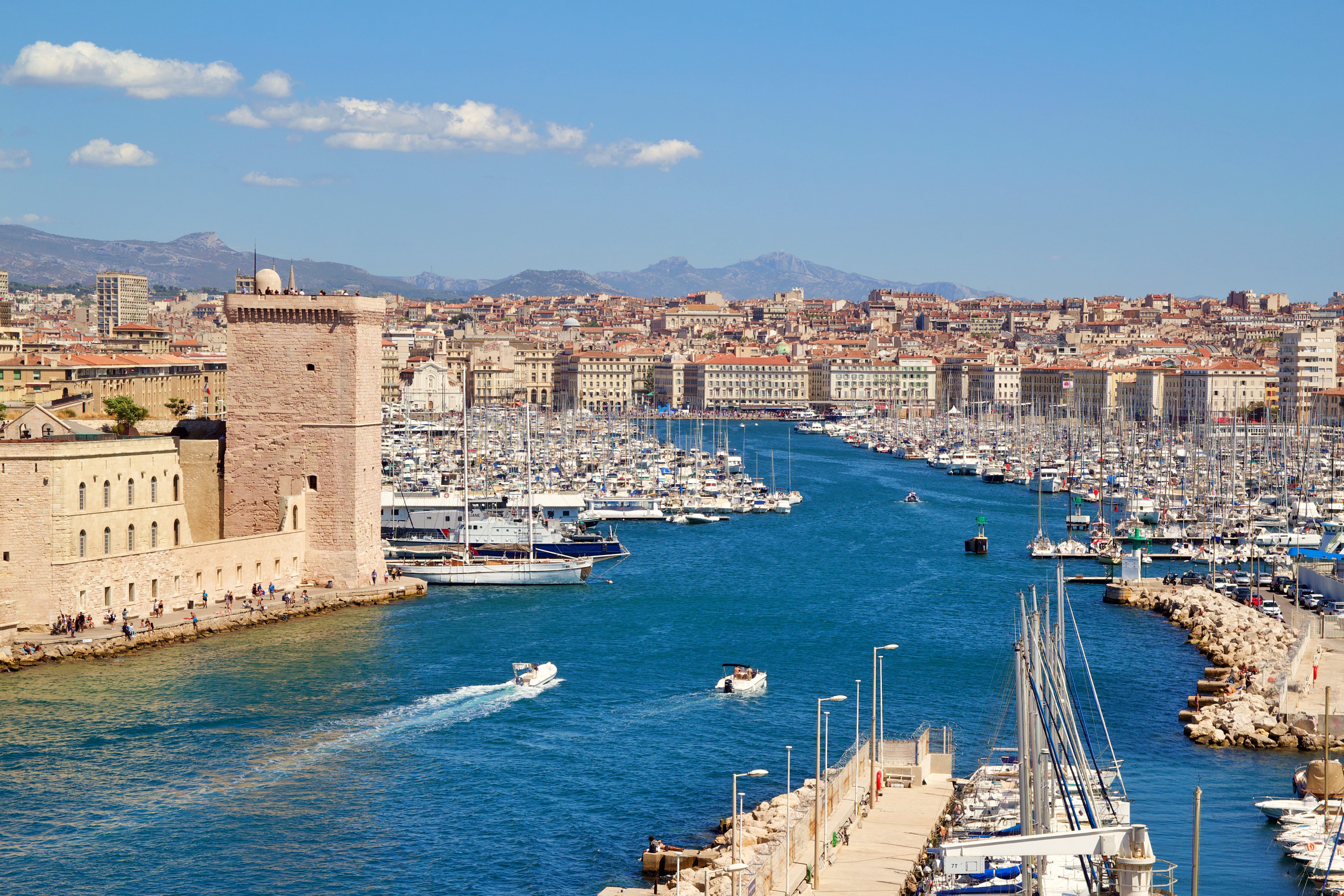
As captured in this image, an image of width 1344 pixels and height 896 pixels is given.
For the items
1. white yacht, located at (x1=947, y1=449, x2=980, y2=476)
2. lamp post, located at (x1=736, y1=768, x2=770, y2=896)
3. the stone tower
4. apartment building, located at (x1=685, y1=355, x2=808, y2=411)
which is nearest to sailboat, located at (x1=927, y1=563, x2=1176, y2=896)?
lamp post, located at (x1=736, y1=768, x2=770, y2=896)

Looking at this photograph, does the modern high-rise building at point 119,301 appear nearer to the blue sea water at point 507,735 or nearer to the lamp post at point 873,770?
the blue sea water at point 507,735

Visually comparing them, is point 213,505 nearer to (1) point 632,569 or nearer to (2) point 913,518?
Answer: (1) point 632,569

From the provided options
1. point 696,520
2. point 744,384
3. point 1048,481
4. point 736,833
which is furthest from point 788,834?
point 744,384

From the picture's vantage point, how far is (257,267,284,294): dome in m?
29.2

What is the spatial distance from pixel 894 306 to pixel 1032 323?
24162 millimetres

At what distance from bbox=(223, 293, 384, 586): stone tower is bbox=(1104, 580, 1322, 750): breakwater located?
46.2 feet

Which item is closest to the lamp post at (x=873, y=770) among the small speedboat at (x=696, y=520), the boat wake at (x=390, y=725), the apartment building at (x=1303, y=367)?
the boat wake at (x=390, y=725)

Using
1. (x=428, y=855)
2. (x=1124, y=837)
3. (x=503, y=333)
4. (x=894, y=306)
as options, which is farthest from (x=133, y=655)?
(x=894, y=306)

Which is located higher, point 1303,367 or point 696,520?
point 1303,367

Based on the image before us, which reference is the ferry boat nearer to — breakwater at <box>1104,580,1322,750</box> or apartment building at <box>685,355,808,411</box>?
breakwater at <box>1104,580,1322,750</box>

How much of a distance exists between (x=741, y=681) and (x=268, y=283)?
41.7ft

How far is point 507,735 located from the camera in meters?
19.4

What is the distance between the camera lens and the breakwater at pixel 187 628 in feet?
72.1

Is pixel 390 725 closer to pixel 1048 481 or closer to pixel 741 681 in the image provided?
pixel 741 681
